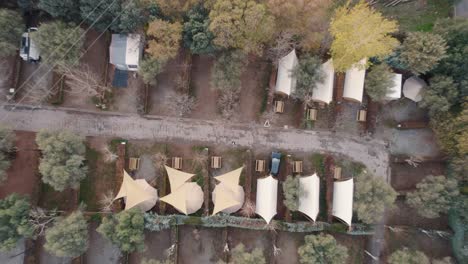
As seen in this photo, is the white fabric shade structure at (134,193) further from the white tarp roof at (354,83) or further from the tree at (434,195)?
the tree at (434,195)

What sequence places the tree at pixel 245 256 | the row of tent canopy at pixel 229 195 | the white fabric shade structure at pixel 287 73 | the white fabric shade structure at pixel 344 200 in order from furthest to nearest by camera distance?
the white fabric shade structure at pixel 287 73, the white fabric shade structure at pixel 344 200, the row of tent canopy at pixel 229 195, the tree at pixel 245 256

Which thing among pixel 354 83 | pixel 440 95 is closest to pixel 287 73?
pixel 354 83

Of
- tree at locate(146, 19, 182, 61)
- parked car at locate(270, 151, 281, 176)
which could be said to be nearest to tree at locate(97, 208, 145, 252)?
parked car at locate(270, 151, 281, 176)

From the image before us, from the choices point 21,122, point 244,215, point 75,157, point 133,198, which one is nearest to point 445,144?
point 244,215

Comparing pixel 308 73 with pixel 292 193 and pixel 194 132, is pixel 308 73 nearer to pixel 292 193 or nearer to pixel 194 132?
pixel 292 193

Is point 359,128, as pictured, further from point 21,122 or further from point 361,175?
point 21,122

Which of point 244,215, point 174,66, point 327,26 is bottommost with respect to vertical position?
point 244,215

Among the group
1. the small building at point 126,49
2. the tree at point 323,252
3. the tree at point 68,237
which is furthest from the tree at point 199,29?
the tree at point 323,252
